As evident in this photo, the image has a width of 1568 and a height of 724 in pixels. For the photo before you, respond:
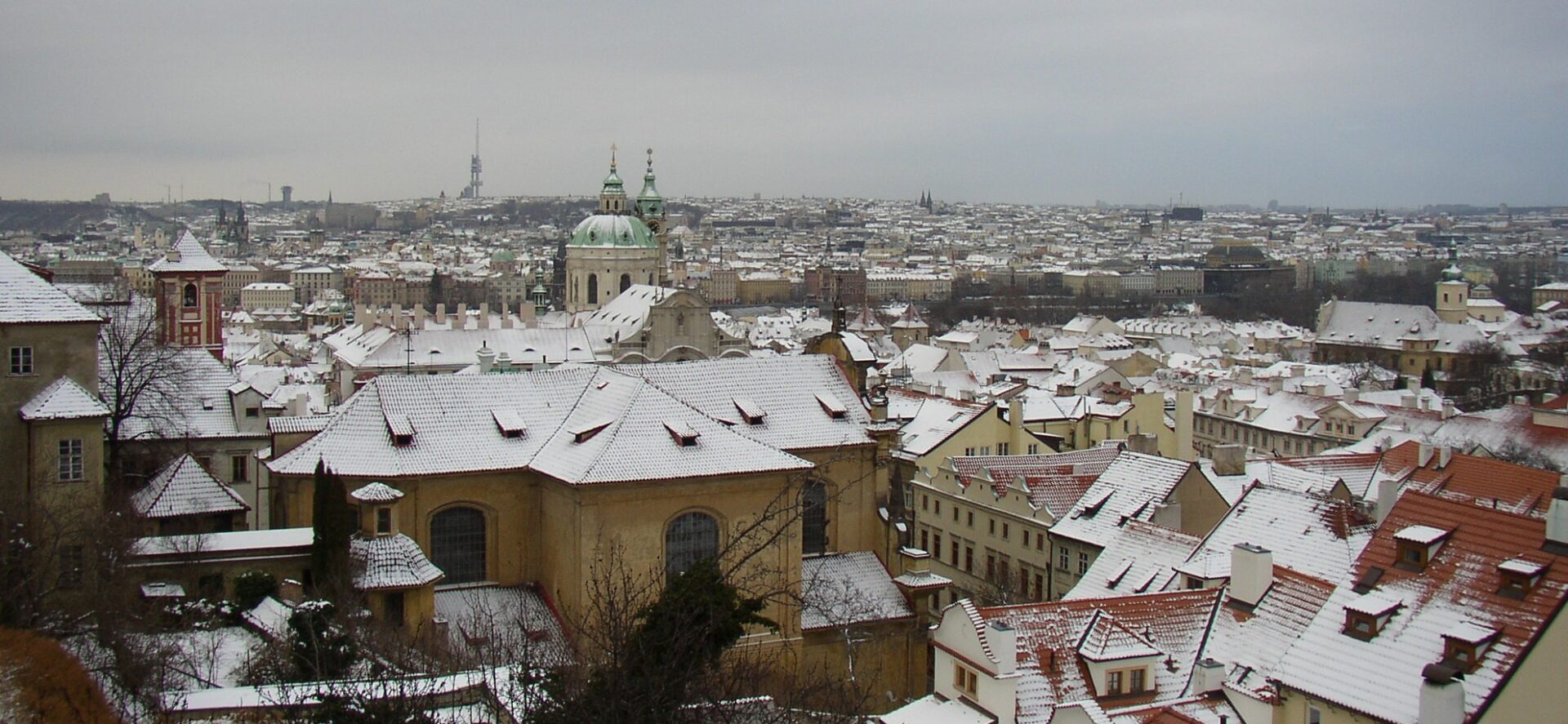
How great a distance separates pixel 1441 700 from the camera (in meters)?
16.4

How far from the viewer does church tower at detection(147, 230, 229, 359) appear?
44344mm

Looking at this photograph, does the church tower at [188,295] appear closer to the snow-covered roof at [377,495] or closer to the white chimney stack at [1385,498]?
the snow-covered roof at [377,495]

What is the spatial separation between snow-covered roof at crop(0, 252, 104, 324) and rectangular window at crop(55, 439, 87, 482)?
231 cm

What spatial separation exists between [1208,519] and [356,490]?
17.7 metres

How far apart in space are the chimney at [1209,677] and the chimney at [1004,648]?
257cm

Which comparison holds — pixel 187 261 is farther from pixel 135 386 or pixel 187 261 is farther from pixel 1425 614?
pixel 1425 614

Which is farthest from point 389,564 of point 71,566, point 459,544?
point 71,566

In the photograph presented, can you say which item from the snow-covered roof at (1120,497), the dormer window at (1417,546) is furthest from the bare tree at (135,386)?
the dormer window at (1417,546)

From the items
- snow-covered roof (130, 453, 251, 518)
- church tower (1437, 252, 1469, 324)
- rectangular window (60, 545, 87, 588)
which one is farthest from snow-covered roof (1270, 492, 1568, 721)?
church tower (1437, 252, 1469, 324)

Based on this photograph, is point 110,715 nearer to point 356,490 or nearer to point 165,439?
point 356,490

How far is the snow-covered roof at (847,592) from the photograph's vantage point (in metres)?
28.9

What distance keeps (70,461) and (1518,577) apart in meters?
23.1

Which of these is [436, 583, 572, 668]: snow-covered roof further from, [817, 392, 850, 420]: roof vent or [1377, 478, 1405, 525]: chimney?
[1377, 478, 1405, 525]: chimney

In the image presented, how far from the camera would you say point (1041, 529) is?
3531 centimetres
